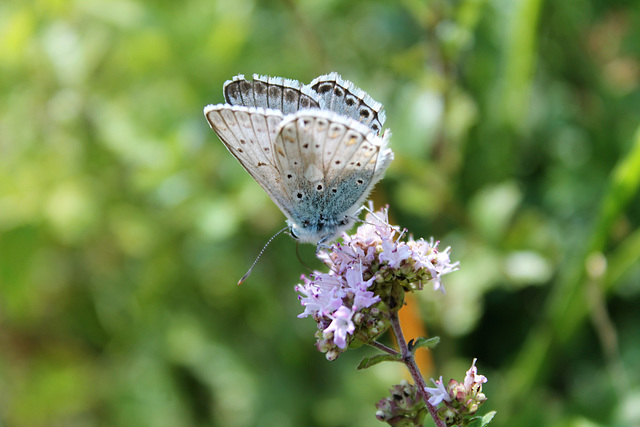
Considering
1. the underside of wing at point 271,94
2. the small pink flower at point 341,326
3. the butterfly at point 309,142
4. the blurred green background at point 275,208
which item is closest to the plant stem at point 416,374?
the small pink flower at point 341,326

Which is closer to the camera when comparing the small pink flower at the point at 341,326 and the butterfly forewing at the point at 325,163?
the small pink flower at the point at 341,326

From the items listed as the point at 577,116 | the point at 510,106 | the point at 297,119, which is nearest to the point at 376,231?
the point at 297,119

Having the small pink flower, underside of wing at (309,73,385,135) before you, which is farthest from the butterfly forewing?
the small pink flower

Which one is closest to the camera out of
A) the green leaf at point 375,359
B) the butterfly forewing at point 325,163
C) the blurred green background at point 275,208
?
the green leaf at point 375,359

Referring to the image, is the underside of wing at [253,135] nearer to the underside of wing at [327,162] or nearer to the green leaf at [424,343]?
the underside of wing at [327,162]

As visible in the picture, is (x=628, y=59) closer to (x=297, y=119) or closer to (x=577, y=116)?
(x=577, y=116)

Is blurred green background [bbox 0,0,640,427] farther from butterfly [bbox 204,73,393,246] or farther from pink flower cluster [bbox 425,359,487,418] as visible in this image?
pink flower cluster [bbox 425,359,487,418]

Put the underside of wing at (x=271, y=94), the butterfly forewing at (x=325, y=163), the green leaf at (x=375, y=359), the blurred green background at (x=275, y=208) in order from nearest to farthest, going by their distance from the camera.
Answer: the green leaf at (x=375, y=359) < the butterfly forewing at (x=325, y=163) < the underside of wing at (x=271, y=94) < the blurred green background at (x=275, y=208)
